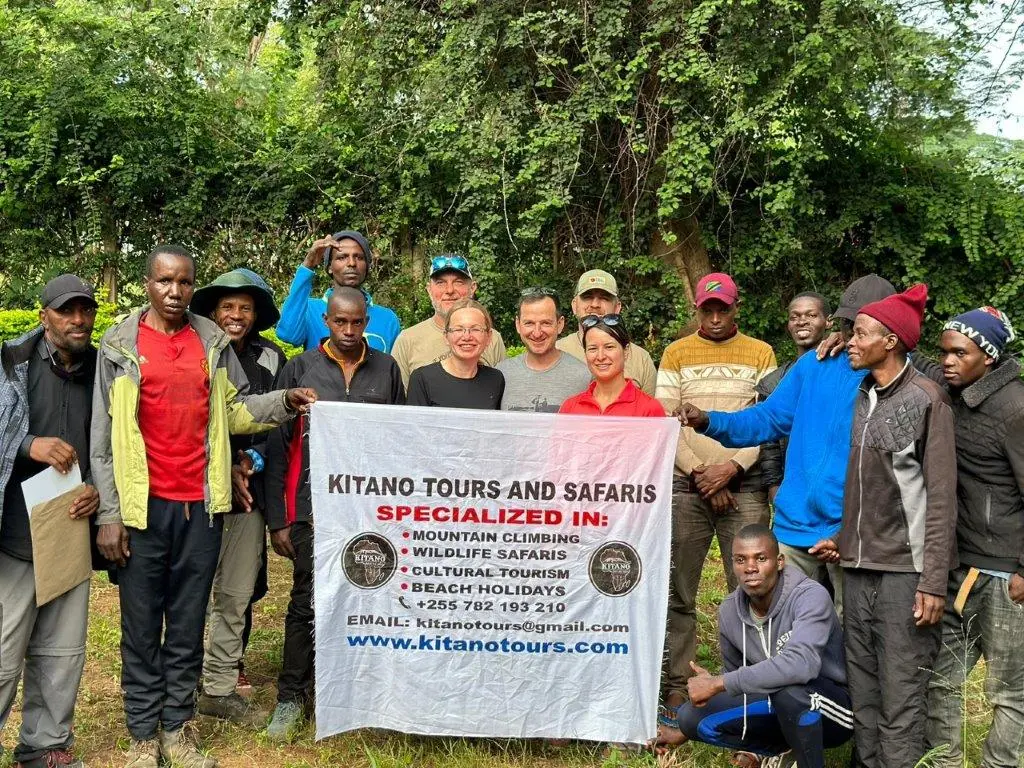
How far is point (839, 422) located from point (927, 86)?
20.6 feet

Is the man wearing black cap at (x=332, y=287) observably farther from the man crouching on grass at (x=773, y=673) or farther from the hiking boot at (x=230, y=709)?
the man crouching on grass at (x=773, y=673)

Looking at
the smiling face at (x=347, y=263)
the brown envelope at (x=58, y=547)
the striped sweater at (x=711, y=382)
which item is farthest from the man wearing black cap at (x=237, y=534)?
the striped sweater at (x=711, y=382)

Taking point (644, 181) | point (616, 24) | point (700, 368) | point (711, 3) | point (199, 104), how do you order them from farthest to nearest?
point (199, 104)
point (644, 181)
point (616, 24)
point (711, 3)
point (700, 368)

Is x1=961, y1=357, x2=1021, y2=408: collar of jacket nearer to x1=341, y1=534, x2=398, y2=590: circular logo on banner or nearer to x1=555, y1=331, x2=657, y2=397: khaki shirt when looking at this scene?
x1=555, y1=331, x2=657, y2=397: khaki shirt

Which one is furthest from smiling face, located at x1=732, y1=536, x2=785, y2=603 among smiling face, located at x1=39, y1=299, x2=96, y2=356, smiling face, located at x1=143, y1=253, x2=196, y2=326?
smiling face, located at x1=39, y1=299, x2=96, y2=356

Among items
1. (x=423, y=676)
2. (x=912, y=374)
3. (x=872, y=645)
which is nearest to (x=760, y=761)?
(x=872, y=645)

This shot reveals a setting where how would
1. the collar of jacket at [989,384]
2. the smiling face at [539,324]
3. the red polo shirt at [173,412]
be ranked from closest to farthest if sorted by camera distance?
the collar of jacket at [989,384]
the red polo shirt at [173,412]
the smiling face at [539,324]

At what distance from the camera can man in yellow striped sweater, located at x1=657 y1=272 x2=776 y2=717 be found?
5.25 meters

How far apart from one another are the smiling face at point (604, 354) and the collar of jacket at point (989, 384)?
1.53m

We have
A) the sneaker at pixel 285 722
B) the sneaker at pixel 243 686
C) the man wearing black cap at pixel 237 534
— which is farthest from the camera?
the sneaker at pixel 243 686

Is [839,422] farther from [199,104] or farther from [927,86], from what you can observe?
[199,104]

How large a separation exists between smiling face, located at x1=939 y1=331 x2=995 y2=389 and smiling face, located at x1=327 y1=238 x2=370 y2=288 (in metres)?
3.05

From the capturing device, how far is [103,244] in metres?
12.7

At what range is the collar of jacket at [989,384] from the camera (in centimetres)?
430
